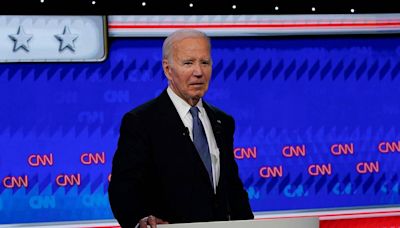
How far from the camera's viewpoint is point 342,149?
3.96m

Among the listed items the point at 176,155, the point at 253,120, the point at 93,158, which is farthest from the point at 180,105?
the point at 253,120

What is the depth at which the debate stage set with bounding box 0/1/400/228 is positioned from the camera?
365 cm

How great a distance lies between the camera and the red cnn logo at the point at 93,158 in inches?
146

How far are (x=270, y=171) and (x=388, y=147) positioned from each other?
0.63 metres

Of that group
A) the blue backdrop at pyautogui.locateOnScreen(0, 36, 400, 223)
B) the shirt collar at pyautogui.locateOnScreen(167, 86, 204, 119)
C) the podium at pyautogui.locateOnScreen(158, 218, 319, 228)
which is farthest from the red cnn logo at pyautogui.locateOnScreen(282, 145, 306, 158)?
the podium at pyautogui.locateOnScreen(158, 218, 319, 228)

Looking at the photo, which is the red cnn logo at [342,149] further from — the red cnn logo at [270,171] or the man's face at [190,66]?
the man's face at [190,66]

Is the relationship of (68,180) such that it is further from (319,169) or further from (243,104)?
(319,169)

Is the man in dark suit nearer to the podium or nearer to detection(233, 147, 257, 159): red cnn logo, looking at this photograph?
the podium

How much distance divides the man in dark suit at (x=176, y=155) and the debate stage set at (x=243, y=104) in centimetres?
151

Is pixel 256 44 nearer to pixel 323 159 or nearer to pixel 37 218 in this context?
pixel 323 159

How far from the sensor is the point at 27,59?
363 centimetres

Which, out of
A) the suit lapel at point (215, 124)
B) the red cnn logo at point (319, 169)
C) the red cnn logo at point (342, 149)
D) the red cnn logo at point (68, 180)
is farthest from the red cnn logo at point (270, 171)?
the suit lapel at point (215, 124)

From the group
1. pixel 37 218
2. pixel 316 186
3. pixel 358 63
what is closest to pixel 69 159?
pixel 37 218

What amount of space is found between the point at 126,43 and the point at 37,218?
36.3 inches
